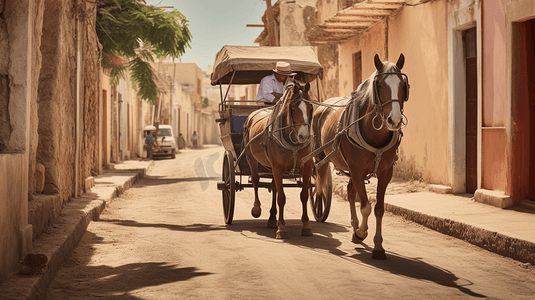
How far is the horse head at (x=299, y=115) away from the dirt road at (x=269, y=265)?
121 centimetres

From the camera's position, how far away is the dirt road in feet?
15.0

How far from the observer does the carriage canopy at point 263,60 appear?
9.19 m

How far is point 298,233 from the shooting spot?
7.46 meters

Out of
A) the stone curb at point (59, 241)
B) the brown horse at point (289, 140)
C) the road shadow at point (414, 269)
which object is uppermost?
the brown horse at point (289, 140)

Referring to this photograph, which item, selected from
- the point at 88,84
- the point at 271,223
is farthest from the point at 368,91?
the point at 88,84

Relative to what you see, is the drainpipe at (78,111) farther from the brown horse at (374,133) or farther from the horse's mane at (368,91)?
the horse's mane at (368,91)

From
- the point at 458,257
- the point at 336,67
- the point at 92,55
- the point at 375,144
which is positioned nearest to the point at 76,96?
the point at 92,55

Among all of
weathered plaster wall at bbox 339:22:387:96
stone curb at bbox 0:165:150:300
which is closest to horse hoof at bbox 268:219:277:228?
stone curb at bbox 0:165:150:300

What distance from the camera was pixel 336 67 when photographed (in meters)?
21.4

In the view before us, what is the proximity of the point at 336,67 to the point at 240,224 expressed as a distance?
13.9 meters

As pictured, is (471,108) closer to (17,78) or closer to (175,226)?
(175,226)

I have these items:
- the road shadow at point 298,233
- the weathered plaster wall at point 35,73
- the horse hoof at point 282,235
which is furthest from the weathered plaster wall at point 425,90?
the weathered plaster wall at point 35,73

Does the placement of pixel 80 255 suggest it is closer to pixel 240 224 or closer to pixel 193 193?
pixel 240 224

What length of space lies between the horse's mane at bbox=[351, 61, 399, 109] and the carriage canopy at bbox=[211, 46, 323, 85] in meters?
3.05
